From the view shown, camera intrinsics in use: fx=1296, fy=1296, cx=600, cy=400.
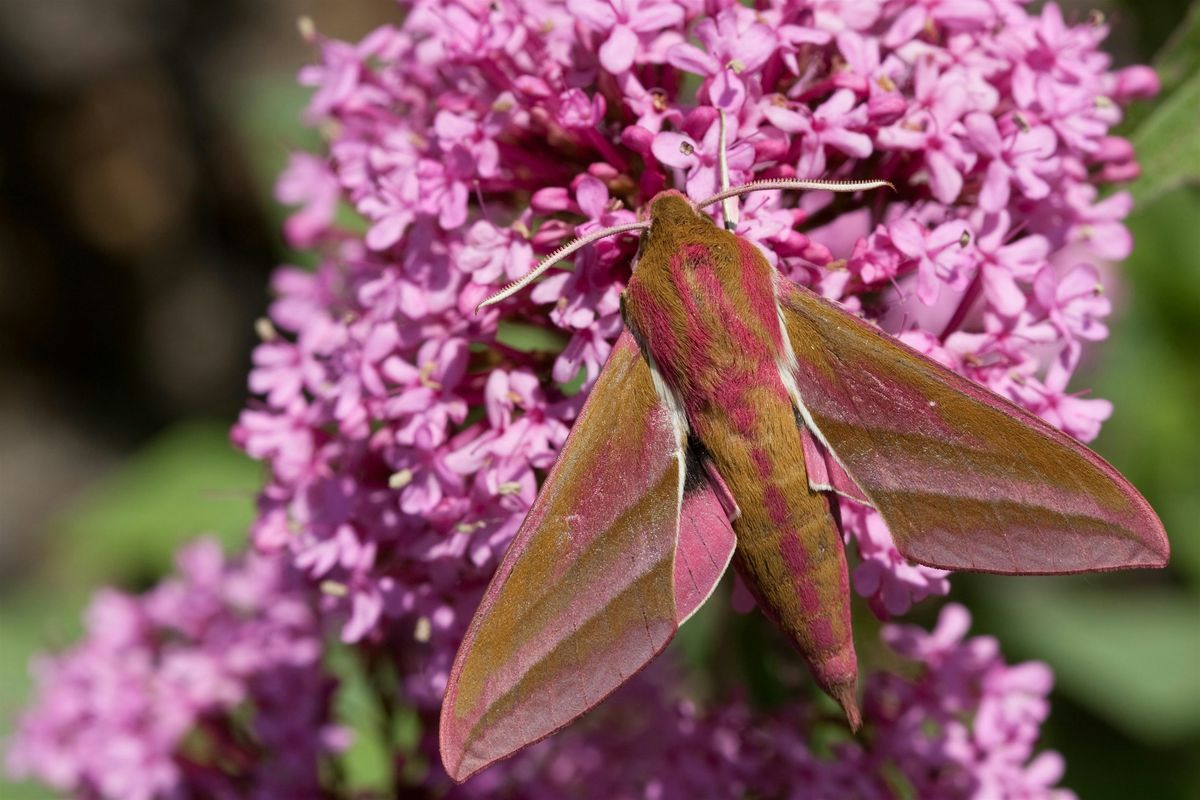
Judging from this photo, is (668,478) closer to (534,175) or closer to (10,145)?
(534,175)

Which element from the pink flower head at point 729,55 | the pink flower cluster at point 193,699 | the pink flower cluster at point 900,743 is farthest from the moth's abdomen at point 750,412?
the pink flower cluster at point 193,699

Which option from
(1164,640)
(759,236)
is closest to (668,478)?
(759,236)

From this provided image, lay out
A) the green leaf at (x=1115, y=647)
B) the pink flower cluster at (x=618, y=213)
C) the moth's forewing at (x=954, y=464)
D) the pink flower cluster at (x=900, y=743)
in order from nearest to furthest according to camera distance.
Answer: the moth's forewing at (x=954, y=464) → the pink flower cluster at (x=618, y=213) → the pink flower cluster at (x=900, y=743) → the green leaf at (x=1115, y=647)

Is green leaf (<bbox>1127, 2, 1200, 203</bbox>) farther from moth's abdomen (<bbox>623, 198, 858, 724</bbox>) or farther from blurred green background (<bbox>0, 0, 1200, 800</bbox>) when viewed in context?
blurred green background (<bbox>0, 0, 1200, 800</bbox>)

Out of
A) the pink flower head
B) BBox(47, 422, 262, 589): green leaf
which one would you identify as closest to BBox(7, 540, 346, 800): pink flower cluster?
BBox(47, 422, 262, 589): green leaf

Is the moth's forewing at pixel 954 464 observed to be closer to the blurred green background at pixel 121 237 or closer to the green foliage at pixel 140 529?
the green foliage at pixel 140 529

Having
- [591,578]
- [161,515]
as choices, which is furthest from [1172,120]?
[161,515]

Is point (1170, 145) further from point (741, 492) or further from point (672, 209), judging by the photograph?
point (741, 492)
